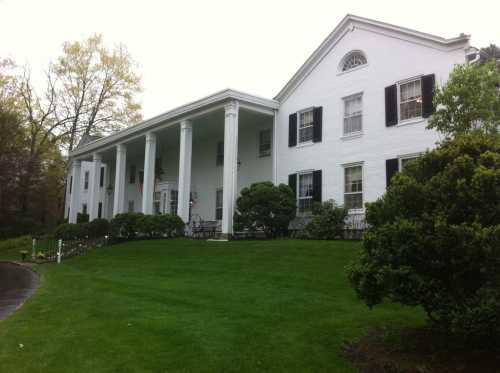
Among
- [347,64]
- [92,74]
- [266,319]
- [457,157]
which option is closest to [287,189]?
[347,64]

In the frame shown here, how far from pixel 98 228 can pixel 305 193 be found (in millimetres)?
12385

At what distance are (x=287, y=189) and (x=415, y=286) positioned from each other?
1337 cm

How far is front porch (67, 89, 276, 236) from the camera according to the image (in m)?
19.5

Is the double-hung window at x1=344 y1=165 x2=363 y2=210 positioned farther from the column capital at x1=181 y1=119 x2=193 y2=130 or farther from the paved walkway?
the paved walkway

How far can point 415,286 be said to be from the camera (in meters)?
5.12

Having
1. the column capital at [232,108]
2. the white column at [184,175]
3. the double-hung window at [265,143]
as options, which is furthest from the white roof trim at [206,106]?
the double-hung window at [265,143]

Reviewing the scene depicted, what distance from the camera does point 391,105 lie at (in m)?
16.1

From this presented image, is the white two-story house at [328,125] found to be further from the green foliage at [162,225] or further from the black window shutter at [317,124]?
the green foliage at [162,225]

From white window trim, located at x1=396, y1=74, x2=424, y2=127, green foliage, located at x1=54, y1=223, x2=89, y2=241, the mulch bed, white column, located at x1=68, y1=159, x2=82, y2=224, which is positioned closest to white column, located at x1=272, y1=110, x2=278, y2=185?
white window trim, located at x1=396, y1=74, x2=424, y2=127

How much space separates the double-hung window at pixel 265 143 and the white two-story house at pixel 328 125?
0.05 m

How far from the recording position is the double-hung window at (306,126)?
19.2m

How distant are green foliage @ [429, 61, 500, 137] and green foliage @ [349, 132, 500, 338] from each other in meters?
5.43

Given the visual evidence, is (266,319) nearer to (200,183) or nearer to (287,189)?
(287,189)

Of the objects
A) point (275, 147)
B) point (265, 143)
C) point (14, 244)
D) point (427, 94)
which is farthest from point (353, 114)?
point (14, 244)
